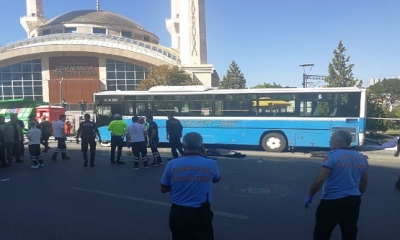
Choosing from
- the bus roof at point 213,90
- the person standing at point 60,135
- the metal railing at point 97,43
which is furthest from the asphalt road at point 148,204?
the metal railing at point 97,43

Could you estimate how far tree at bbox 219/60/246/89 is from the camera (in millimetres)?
79562

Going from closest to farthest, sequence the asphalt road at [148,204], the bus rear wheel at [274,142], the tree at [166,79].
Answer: the asphalt road at [148,204]
the bus rear wheel at [274,142]
the tree at [166,79]

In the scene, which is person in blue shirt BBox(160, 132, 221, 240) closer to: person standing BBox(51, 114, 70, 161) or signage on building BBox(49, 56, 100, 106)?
person standing BBox(51, 114, 70, 161)

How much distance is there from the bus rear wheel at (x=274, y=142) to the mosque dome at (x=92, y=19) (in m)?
54.1

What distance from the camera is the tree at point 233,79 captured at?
7956 cm

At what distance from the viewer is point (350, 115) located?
42.9ft

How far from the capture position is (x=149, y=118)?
11039mm

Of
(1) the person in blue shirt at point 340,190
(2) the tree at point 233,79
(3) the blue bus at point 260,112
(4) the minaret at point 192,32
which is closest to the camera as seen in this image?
(1) the person in blue shirt at point 340,190

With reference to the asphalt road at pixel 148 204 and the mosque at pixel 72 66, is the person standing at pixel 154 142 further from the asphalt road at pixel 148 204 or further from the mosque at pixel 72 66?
the mosque at pixel 72 66

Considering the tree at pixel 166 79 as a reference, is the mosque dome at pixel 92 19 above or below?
above

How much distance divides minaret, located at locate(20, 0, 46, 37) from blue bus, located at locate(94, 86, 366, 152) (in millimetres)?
59515

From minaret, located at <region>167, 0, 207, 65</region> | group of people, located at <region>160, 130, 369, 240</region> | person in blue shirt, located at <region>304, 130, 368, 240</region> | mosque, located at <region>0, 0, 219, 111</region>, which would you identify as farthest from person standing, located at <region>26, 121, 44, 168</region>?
mosque, located at <region>0, 0, 219, 111</region>

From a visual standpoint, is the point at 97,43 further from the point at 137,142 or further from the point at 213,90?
the point at 137,142

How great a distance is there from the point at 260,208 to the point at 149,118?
6131 mm
